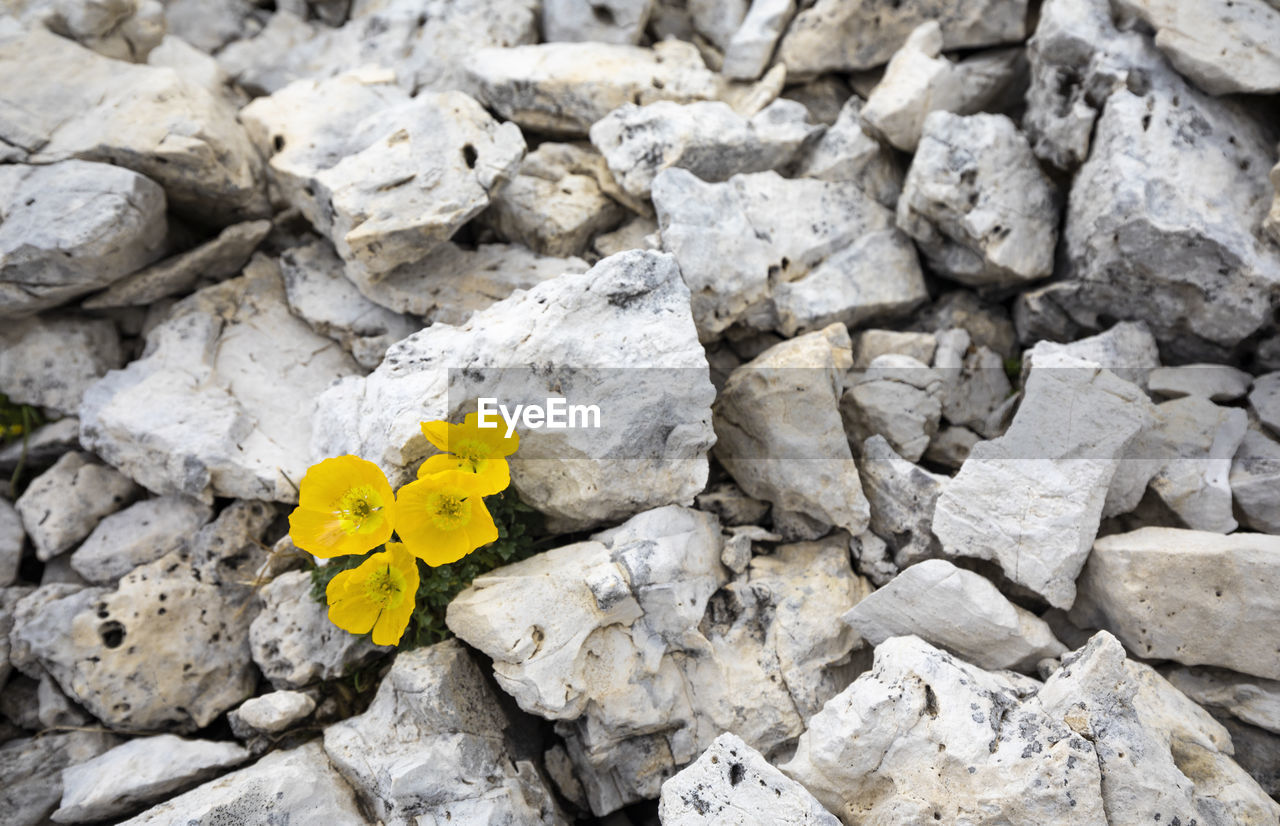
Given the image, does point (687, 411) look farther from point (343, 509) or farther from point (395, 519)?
point (343, 509)

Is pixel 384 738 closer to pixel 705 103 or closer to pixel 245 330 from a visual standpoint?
pixel 245 330

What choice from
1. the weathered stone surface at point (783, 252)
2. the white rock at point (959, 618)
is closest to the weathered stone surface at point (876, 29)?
the weathered stone surface at point (783, 252)

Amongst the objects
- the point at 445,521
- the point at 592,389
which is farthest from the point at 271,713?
the point at 592,389

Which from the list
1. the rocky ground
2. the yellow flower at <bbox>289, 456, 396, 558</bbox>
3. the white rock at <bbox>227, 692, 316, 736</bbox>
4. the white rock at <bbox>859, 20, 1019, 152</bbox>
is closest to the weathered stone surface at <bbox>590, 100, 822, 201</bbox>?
the rocky ground

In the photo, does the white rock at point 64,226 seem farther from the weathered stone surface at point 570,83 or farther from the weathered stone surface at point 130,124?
the weathered stone surface at point 570,83

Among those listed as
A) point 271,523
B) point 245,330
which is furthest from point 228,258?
point 271,523

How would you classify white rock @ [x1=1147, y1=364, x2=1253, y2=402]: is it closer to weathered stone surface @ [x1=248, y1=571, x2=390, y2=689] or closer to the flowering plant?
the flowering plant

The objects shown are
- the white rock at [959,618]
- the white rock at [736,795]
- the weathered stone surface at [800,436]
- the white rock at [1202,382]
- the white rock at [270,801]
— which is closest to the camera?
the white rock at [736,795]
